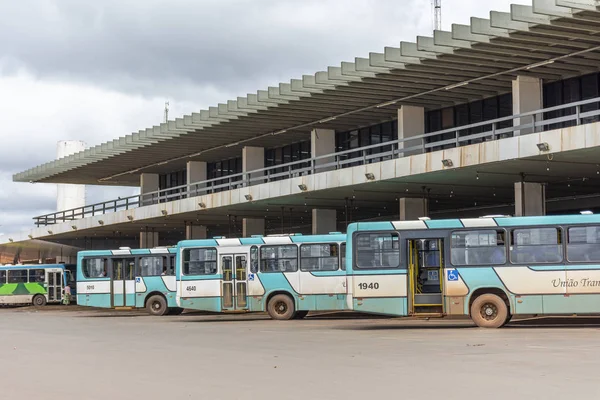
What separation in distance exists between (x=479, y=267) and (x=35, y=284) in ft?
106

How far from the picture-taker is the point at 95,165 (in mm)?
55594

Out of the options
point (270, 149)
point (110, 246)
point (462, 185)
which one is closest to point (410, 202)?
point (462, 185)

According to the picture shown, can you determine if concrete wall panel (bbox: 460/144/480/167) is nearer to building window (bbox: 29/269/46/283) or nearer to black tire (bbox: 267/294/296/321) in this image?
black tire (bbox: 267/294/296/321)

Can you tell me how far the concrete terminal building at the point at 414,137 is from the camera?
28125 mm

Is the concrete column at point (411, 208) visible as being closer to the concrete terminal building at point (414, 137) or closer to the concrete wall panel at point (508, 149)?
the concrete terminal building at point (414, 137)

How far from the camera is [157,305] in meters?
36.5

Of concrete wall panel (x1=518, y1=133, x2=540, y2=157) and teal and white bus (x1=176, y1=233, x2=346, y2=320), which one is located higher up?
concrete wall panel (x1=518, y1=133, x2=540, y2=157)

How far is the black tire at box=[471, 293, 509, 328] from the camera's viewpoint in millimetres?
22859

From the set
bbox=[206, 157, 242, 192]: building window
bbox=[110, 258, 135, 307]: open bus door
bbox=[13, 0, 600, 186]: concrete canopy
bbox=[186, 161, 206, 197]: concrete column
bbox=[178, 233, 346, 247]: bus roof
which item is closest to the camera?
bbox=[13, 0, 600, 186]: concrete canopy

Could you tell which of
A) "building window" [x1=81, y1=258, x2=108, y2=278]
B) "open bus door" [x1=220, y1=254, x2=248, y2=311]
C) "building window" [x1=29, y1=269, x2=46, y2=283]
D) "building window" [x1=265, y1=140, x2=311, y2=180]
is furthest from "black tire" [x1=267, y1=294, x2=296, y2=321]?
"building window" [x1=29, y1=269, x2=46, y2=283]

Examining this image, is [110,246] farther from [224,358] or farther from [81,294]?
[224,358]

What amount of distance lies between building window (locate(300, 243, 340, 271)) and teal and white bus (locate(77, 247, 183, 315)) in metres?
7.96

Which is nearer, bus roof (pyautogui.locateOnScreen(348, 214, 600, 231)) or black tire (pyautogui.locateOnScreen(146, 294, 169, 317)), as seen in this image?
bus roof (pyautogui.locateOnScreen(348, 214, 600, 231))

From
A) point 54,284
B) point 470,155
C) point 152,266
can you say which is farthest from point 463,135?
point 54,284
